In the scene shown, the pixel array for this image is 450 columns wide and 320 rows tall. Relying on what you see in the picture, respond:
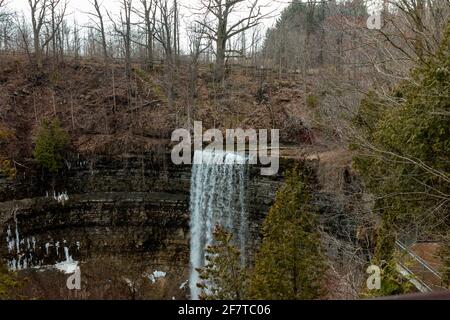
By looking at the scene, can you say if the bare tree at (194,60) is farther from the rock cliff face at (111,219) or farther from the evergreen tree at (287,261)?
the evergreen tree at (287,261)

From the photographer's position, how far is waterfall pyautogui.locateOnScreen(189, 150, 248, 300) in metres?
19.0

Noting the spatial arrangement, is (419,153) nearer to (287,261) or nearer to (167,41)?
(287,261)

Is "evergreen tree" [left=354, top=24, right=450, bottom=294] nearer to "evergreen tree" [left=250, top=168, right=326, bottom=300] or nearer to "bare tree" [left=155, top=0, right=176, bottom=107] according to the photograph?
"evergreen tree" [left=250, top=168, right=326, bottom=300]

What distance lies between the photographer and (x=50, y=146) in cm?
2045

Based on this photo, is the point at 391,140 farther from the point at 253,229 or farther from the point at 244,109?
the point at 244,109

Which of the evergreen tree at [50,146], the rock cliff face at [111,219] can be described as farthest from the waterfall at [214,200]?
the evergreen tree at [50,146]

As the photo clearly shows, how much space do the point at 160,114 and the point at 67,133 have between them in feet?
19.0

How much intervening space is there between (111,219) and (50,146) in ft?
17.4

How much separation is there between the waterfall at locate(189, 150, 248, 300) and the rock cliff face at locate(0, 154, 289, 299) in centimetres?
69

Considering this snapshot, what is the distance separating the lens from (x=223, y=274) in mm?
9148

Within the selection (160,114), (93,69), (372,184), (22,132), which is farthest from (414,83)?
(93,69)

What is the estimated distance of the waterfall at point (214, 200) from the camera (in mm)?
19047

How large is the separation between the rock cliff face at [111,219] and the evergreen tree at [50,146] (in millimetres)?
789

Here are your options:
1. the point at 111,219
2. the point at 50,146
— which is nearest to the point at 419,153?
Result: the point at 111,219
